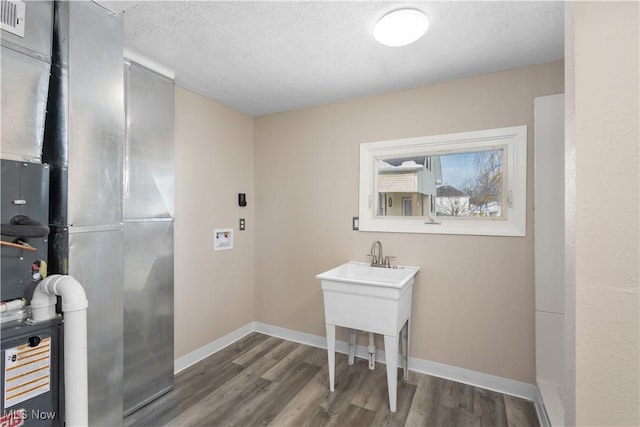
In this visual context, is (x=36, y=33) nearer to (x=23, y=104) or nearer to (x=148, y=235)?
(x=23, y=104)

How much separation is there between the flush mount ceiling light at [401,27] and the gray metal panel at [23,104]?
1.68 m

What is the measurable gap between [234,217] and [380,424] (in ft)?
7.37

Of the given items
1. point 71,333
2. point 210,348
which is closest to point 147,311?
point 210,348

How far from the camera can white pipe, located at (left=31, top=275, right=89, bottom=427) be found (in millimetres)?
1137

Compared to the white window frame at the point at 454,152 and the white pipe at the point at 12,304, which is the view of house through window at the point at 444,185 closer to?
the white window frame at the point at 454,152

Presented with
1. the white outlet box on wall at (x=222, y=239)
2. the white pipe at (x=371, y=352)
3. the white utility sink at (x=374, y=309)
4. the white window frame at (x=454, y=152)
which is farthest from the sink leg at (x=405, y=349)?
the white outlet box on wall at (x=222, y=239)

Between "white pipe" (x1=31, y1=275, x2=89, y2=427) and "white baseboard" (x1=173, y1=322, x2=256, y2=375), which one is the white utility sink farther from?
"white pipe" (x1=31, y1=275, x2=89, y2=427)

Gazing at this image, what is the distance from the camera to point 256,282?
335 cm

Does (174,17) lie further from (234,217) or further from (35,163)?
(234,217)

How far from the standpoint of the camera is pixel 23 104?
1.20m

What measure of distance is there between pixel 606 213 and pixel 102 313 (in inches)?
80.5

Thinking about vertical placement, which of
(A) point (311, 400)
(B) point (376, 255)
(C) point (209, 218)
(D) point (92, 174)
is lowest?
(A) point (311, 400)

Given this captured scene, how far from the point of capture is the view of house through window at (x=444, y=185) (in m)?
2.33

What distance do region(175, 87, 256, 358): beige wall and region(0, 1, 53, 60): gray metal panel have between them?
118cm
